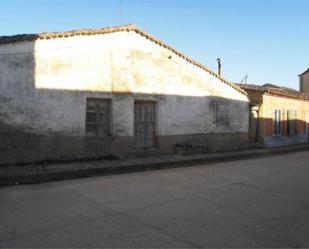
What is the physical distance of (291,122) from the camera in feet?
74.9

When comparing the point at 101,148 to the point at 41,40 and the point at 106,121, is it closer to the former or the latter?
the point at 106,121

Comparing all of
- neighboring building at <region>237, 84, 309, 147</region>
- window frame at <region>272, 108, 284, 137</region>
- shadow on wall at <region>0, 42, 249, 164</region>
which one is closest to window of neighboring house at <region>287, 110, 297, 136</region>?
neighboring building at <region>237, 84, 309, 147</region>

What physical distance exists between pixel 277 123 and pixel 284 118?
3.36ft

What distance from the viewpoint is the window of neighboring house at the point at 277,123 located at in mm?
21147

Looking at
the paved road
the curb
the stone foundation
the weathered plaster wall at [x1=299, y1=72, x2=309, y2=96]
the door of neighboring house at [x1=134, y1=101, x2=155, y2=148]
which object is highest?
the weathered plaster wall at [x1=299, y1=72, x2=309, y2=96]

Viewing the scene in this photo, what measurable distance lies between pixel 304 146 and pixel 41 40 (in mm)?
17221

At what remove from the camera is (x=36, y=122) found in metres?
11.2

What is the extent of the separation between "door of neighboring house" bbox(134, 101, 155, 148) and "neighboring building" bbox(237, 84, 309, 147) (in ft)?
24.8

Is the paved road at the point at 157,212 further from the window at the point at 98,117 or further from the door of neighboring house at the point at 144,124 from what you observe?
the door of neighboring house at the point at 144,124

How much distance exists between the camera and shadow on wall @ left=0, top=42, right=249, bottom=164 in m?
10.8

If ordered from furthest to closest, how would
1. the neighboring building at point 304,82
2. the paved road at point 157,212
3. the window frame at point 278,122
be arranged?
the neighboring building at point 304,82
the window frame at point 278,122
the paved road at point 157,212

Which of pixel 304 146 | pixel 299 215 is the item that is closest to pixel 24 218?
pixel 299 215

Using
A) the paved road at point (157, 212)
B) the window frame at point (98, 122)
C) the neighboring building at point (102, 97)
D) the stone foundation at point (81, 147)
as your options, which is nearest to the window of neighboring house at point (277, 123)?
the neighboring building at point (102, 97)

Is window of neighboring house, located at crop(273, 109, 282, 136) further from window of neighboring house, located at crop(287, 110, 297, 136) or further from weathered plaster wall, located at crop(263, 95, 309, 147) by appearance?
window of neighboring house, located at crop(287, 110, 297, 136)
